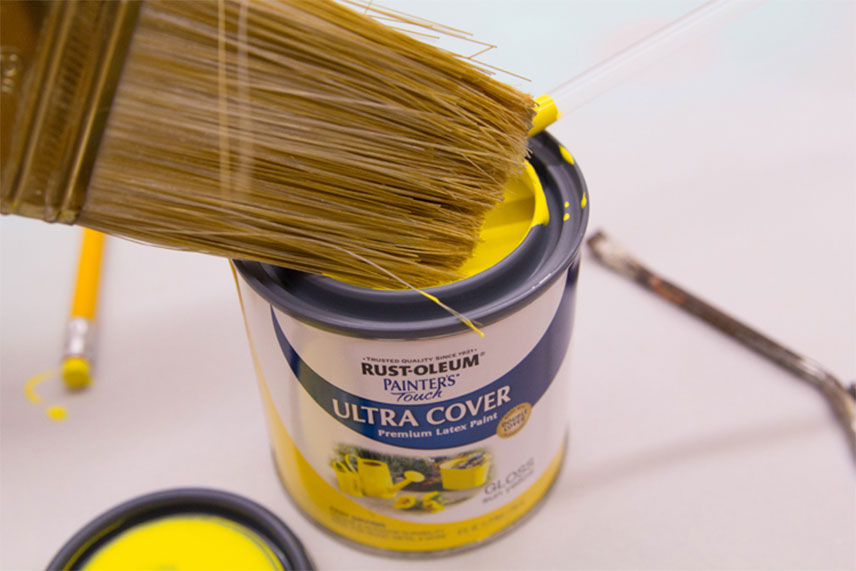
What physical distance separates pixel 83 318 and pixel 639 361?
65 cm

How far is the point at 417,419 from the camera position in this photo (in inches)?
26.9

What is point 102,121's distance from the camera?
21.1 inches

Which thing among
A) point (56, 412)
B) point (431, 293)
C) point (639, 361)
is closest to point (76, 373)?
point (56, 412)

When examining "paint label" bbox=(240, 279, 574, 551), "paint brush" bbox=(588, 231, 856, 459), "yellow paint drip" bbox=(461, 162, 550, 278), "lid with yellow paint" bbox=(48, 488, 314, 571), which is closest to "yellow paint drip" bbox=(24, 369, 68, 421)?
"lid with yellow paint" bbox=(48, 488, 314, 571)

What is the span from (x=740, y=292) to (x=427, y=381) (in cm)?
57

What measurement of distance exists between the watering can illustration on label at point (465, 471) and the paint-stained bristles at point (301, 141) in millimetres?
179

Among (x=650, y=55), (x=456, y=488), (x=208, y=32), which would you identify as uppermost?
(x=650, y=55)

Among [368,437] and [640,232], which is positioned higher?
[640,232]

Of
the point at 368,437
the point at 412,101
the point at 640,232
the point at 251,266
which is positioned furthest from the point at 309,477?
the point at 640,232

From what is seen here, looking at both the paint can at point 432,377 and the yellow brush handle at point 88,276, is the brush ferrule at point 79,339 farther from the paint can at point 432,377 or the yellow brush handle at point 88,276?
the paint can at point 432,377

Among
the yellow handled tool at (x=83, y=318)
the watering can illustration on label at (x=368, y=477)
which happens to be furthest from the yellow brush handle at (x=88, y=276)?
the watering can illustration on label at (x=368, y=477)

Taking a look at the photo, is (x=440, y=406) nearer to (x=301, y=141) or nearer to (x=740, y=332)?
(x=301, y=141)

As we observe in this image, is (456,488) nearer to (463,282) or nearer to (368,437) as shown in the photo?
(368,437)

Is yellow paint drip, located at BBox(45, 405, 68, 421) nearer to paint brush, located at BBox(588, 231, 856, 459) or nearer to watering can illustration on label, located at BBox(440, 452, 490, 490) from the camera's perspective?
watering can illustration on label, located at BBox(440, 452, 490, 490)
